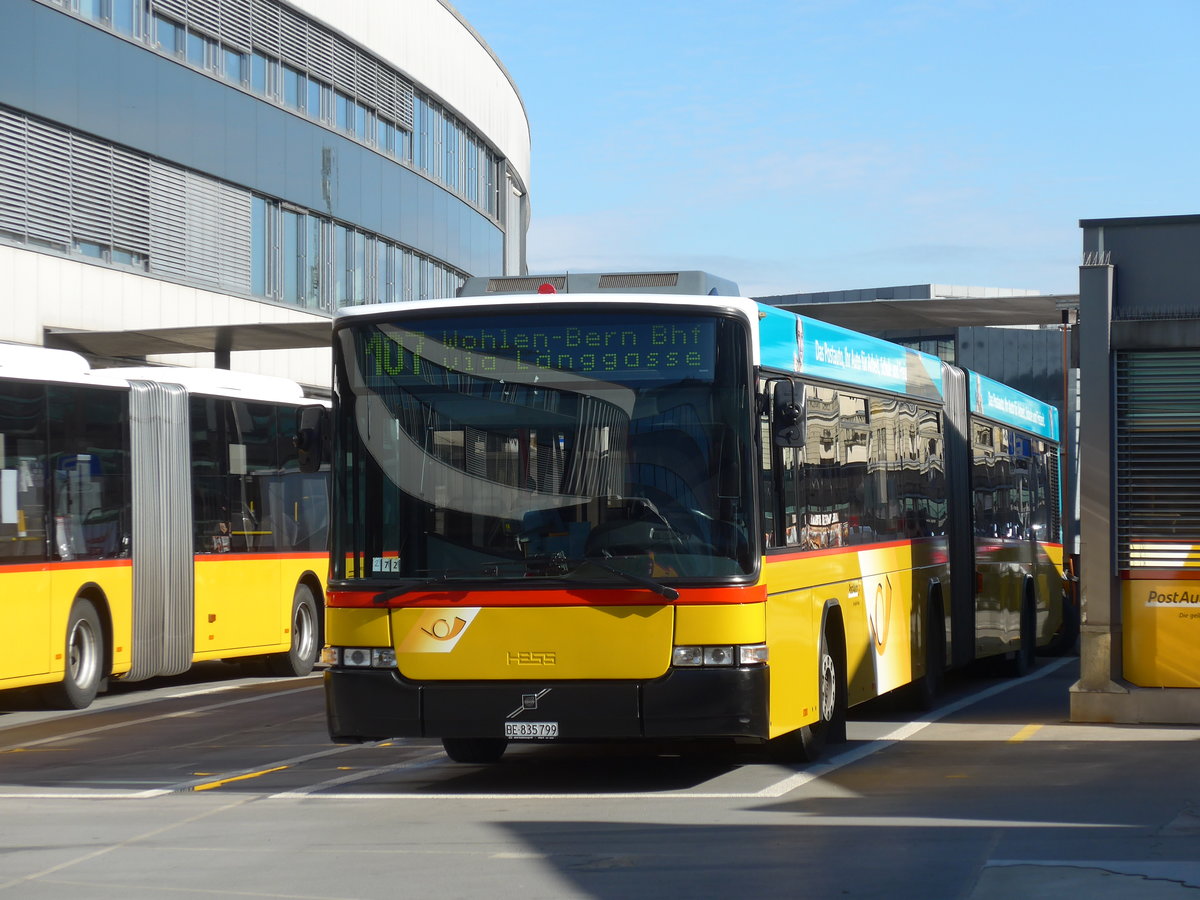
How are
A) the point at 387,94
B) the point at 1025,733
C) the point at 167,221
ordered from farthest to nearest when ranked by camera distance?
the point at 387,94 → the point at 167,221 → the point at 1025,733

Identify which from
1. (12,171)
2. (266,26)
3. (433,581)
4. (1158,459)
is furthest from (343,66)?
(433,581)

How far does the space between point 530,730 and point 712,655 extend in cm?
112

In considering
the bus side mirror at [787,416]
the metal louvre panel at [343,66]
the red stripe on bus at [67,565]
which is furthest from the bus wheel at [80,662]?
the metal louvre panel at [343,66]

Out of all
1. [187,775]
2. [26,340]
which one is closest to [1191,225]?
[187,775]

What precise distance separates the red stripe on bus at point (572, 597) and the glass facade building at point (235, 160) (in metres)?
18.6

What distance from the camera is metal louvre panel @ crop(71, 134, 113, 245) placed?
30.4 metres

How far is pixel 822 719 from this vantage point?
40.8 ft

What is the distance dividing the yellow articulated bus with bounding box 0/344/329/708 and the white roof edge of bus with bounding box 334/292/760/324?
7.27 metres

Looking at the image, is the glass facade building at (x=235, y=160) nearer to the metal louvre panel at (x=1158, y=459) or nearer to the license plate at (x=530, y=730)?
the metal louvre panel at (x=1158, y=459)

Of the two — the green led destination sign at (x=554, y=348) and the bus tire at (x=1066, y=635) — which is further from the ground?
the green led destination sign at (x=554, y=348)

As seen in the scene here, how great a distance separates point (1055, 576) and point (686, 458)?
13205 millimetres

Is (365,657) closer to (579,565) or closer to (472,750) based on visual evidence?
(579,565)

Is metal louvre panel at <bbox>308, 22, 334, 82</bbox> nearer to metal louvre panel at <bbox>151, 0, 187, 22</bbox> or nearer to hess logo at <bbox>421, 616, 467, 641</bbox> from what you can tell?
metal louvre panel at <bbox>151, 0, 187, 22</bbox>

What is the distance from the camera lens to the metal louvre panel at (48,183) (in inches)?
1148
